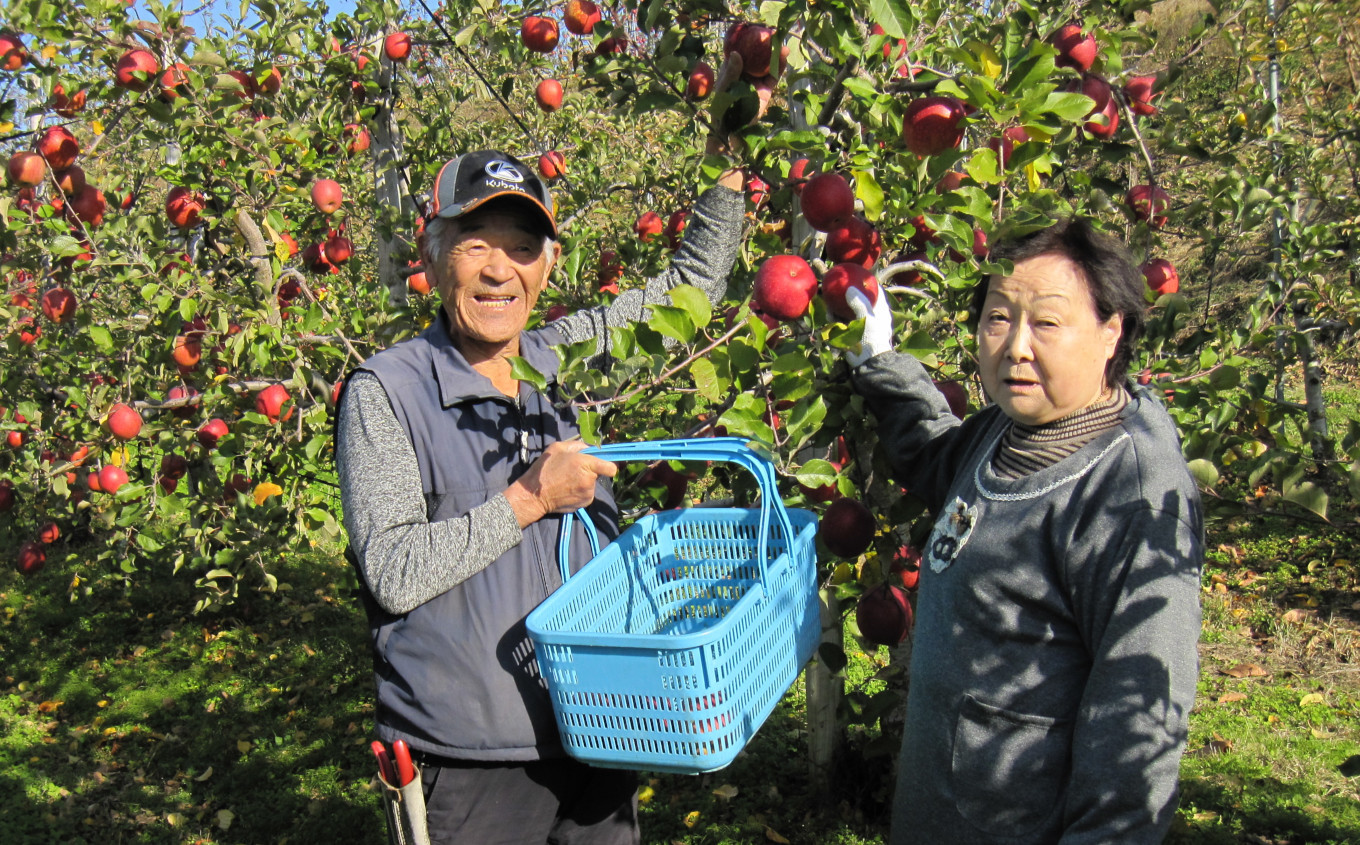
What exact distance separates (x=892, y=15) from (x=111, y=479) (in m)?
3.21

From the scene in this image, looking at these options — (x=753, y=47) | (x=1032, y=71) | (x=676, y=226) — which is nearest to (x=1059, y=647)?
(x=1032, y=71)

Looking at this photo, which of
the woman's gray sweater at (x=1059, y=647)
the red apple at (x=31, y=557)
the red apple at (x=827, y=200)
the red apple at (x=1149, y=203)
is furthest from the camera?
the red apple at (x=31, y=557)

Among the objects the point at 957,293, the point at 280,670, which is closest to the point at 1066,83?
the point at 957,293

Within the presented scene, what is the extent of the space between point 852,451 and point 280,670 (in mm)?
3638

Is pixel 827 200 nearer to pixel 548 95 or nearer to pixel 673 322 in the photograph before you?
pixel 673 322

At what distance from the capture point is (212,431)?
302 centimetres

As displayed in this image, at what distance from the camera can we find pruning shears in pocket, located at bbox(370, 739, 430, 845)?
1.50m

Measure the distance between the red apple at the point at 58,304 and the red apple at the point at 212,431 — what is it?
0.63 m

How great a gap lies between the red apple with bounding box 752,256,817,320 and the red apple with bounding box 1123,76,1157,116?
1300 millimetres

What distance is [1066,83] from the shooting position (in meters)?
2.05

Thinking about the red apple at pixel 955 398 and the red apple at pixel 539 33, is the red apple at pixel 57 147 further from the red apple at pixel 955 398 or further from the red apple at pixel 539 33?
the red apple at pixel 955 398

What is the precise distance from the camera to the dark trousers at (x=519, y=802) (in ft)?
5.10

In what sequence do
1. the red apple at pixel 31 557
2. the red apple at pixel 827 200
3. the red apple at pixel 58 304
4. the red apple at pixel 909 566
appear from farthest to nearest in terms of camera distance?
1. the red apple at pixel 31 557
2. the red apple at pixel 58 304
3. the red apple at pixel 909 566
4. the red apple at pixel 827 200

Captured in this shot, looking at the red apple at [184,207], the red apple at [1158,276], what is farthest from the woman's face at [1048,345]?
the red apple at [184,207]
